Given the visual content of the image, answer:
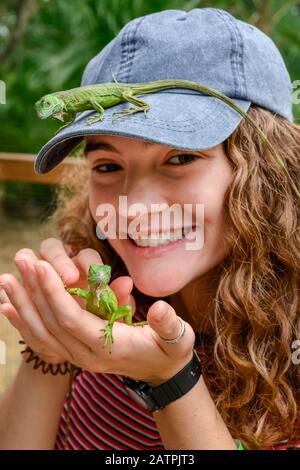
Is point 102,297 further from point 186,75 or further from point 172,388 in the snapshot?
point 186,75

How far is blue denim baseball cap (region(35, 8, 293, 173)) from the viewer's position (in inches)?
54.9

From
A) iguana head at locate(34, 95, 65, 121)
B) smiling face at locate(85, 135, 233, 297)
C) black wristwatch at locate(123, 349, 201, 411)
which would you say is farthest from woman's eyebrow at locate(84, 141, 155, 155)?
black wristwatch at locate(123, 349, 201, 411)

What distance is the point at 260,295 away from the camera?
1.56m

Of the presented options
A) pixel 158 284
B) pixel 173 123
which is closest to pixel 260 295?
pixel 158 284

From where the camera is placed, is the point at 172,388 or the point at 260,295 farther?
the point at 260,295

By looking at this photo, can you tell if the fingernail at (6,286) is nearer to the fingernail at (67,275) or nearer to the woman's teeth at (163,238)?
the fingernail at (67,275)

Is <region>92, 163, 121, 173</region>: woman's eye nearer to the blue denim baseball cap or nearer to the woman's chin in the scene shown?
the blue denim baseball cap

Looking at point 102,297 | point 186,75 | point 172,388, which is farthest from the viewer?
point 186,75

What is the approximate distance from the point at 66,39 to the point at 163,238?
4.84 m

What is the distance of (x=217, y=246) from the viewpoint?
1.55 m

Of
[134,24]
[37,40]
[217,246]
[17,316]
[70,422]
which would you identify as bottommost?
[37,40]

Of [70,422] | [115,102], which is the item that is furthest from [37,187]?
[115,102]

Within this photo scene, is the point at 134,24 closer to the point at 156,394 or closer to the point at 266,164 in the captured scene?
the point at 266,164
